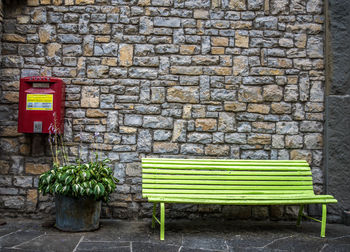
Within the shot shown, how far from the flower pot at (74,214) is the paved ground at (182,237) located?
0.28ft

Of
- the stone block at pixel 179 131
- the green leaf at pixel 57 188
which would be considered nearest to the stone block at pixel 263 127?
the stone block at pixel 179 131

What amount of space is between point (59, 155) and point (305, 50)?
11.5 ft

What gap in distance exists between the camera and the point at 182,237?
342cm

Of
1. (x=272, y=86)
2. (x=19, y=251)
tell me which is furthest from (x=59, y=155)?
(x=272, y=86)

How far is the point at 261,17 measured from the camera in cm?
425

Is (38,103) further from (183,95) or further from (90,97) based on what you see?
(183,95)

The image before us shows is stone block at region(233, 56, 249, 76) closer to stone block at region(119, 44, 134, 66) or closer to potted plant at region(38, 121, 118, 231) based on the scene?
stone block at region(119, 44, 134, 66)

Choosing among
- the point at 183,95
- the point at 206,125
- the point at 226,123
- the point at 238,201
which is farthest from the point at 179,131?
the point at 238,201

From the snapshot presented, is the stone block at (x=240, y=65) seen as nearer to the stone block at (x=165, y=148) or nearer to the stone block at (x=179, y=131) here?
the stone block at (x=179, y=131)

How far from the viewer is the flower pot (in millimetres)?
3514

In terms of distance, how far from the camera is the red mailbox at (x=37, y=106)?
3783 millimetres

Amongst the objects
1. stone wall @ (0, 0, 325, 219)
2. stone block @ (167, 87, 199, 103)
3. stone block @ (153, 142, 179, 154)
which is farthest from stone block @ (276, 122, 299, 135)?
stone block @ (153, 142, 179, 154)

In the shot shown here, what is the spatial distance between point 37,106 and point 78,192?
3.87ft

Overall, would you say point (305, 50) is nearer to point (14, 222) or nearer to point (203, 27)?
point (203, 27)
